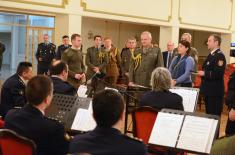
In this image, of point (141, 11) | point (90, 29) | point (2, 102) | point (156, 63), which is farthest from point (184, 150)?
point (90, 29)

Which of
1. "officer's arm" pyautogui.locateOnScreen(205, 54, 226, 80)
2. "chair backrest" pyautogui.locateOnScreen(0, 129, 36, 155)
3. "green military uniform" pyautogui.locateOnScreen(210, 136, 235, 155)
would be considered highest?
"officer's arm" pyautogui.locateOnScreen(205, 54, 226, 80)

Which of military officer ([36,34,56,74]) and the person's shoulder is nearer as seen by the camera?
the person's shoulder

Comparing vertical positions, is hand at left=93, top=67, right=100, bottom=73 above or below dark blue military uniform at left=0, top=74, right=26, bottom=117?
above

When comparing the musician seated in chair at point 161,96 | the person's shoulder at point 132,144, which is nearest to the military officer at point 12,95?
the musician seated in chair at point 161,96

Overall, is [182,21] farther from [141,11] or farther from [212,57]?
[212,57]

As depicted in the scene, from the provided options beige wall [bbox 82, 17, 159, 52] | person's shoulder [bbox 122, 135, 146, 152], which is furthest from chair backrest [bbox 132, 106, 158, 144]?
beige wall [bbox 82, 17, 159, 52]

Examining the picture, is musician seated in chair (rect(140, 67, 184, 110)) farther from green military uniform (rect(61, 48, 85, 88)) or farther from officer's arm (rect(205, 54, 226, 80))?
green military uniform (rect(61, 48, 85, 88))

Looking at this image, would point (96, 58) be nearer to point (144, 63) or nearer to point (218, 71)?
point (144, 63)

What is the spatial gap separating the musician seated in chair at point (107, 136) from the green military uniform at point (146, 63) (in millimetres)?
3924

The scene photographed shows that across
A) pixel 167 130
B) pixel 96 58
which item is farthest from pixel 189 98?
pixel 96 58

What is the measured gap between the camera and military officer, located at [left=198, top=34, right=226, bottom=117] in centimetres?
541

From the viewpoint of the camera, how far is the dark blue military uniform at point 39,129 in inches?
94.4

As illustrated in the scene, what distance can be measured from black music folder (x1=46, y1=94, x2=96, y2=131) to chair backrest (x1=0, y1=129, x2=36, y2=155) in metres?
0.98

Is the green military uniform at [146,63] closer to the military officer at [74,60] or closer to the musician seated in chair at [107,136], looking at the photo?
the military officer at [74,60]
